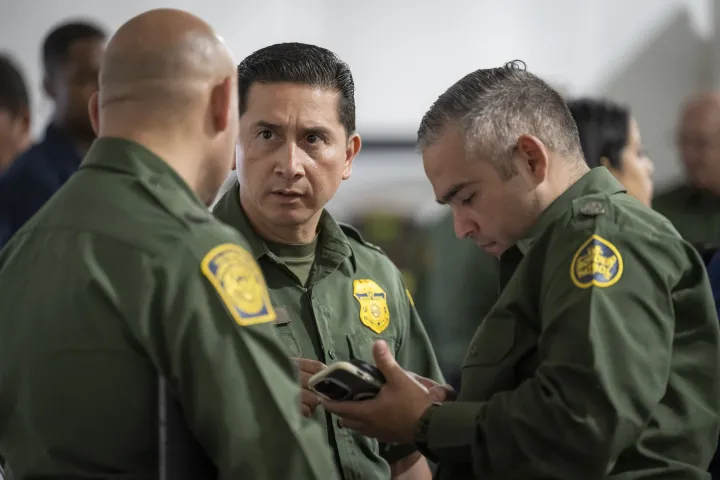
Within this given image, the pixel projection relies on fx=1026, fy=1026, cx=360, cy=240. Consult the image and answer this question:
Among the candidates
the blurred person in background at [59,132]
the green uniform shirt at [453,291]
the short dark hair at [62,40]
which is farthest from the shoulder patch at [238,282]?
the green uniform shirt at [453,291]

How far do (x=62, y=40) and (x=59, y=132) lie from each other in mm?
383

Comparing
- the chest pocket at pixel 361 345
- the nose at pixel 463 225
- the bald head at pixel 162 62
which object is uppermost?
the bald head at pixel 162 62

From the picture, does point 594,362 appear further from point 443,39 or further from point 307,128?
point 443,39

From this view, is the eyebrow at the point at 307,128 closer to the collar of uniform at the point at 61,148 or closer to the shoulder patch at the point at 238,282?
the shoulder patch at the point at 238,282

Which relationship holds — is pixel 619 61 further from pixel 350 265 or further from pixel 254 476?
pixel 254 476

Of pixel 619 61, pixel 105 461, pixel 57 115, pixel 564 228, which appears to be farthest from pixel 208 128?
pixel 619 61

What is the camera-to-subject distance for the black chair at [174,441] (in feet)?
4.65

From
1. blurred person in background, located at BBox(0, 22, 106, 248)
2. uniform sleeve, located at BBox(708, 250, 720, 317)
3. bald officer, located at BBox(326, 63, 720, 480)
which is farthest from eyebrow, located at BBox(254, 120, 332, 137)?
blurred person in background, located at BBox(0, 22, 106, 248)

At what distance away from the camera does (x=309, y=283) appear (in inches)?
83.7

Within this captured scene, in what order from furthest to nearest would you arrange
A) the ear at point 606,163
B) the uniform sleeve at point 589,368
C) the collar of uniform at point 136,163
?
the ear at point 606,163
the uniform sleeve at point 589,368
the collar of uniform at point 136,163

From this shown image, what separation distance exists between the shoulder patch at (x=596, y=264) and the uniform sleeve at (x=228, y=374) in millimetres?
522

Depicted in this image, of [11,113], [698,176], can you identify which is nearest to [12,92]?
[11,113]

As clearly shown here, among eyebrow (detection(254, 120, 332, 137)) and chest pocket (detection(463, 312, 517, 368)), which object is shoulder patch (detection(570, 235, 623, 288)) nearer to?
chest pocket (detection(463, 312, 517, 368))

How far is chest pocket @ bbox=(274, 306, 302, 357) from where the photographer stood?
2031mm
